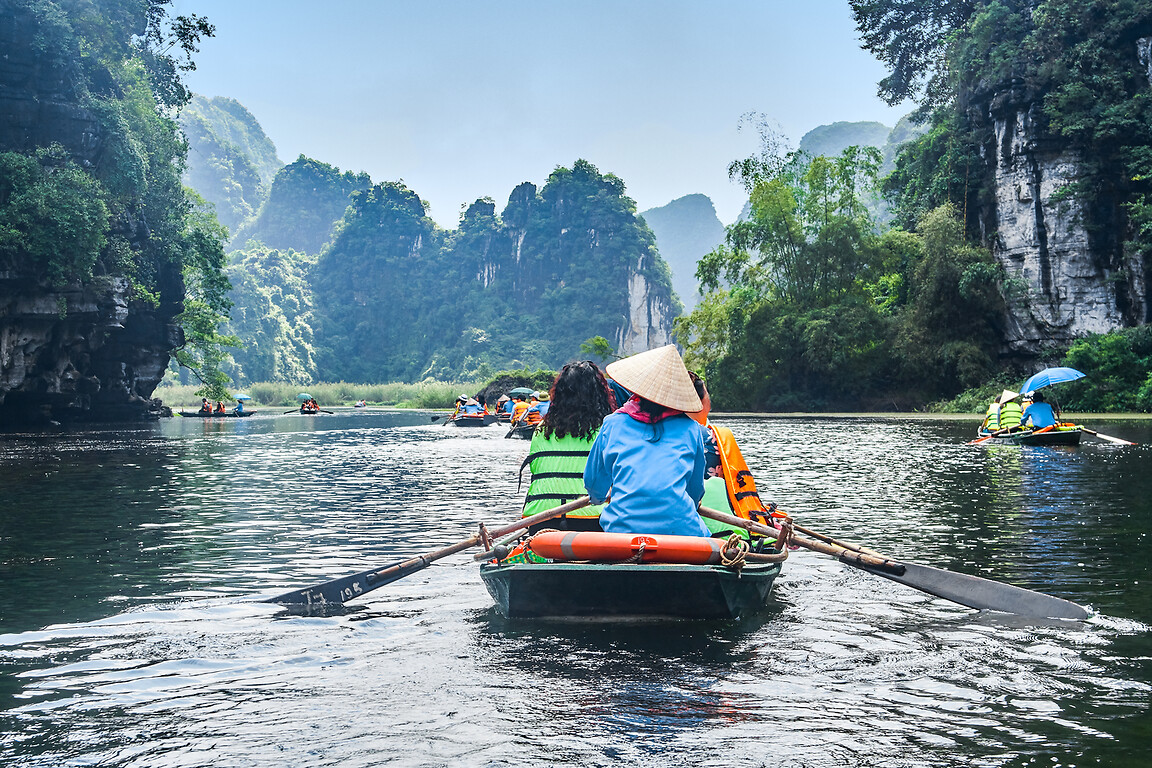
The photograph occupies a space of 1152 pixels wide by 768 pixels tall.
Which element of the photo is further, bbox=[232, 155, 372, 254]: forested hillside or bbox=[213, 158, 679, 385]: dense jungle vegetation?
bbox=[232, 155, 372, 254]: forested hillside

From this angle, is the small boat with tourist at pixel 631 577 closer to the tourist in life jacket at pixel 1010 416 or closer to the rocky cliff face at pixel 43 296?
the tourist in life jacket at pixel 1010 416

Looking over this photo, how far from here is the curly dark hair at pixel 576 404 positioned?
5.20 m

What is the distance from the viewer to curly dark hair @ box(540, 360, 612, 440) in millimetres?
5195

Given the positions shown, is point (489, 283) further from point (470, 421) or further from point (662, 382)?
point (662, 382)

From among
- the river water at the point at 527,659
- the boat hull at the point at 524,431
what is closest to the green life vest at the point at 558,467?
the river water at the point at 527,659

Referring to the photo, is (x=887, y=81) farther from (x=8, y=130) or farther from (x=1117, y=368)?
(x=8, y=130)

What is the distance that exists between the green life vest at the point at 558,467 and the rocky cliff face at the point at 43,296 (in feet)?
67.9

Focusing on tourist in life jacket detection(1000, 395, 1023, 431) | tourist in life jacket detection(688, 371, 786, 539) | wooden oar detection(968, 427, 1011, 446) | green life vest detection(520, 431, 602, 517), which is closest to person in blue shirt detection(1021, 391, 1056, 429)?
tourist in life jacket detection(1000, 395, 1023, 431)

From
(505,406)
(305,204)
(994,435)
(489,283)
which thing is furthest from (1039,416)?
(305,204)

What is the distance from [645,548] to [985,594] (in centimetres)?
187

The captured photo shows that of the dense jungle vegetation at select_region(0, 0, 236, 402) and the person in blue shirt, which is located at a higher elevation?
the dense jungle vegetation at select_region(0, 0, 236, 402)

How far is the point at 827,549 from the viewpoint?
5.01m

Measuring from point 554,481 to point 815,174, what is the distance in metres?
33.0

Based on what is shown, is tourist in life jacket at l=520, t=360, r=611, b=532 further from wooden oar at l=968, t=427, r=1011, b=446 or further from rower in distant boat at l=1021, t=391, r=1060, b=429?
wooden oar at l=968, t=427, r=1011, b=446
